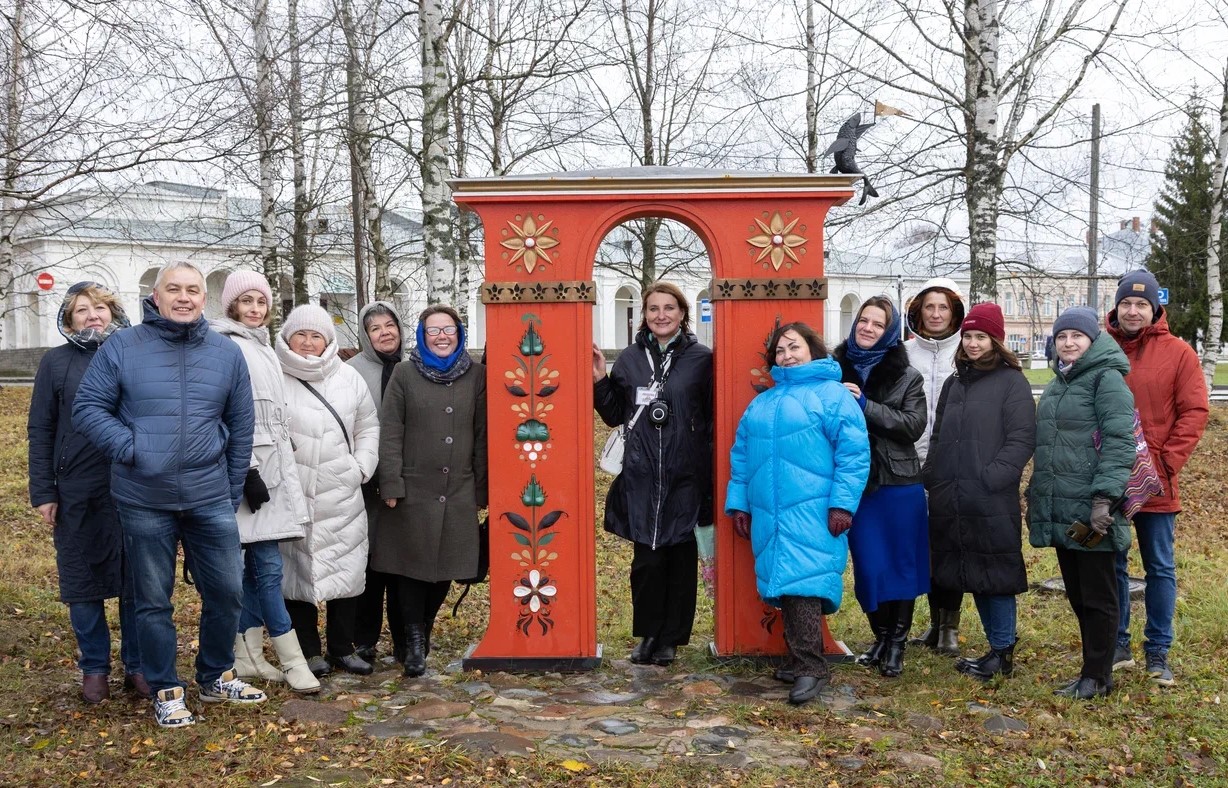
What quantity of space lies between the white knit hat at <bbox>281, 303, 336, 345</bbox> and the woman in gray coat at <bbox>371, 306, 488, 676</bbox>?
44cm

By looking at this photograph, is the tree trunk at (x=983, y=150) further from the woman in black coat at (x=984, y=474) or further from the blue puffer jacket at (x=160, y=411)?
the blue puffer jacket at (x=160, y=411)

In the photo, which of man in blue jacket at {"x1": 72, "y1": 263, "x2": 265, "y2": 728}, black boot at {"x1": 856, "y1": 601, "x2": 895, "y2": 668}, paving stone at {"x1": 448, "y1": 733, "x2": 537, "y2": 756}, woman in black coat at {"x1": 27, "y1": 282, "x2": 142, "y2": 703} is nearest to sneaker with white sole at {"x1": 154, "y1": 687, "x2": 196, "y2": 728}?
man in blue jacket at {"x1": 72, "y1": 263, "x2": 265, "y2": 728}

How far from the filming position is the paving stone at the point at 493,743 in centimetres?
400

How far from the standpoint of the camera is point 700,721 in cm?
440

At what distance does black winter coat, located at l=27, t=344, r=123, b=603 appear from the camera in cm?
444

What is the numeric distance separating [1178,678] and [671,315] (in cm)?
319

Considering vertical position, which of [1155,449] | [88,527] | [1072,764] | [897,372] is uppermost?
[897,372]

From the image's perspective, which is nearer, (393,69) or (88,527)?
(88,527)

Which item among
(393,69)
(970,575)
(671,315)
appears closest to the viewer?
(970,575)

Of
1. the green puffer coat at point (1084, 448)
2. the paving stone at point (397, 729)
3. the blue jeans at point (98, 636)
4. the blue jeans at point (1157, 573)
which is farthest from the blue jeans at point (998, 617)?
the blue jeans at point (98, 636)

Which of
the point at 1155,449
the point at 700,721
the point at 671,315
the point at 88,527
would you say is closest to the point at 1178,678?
the point at 1155,449

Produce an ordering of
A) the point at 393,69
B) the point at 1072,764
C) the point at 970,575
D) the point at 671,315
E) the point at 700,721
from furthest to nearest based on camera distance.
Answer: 1. the point at 393,69
2. the point at 671,315
3. the point at 970,575
4. the point at 700,721
5. the point at 1072,764

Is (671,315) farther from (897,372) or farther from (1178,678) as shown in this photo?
(1178,678)

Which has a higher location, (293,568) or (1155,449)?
(1155,449)
